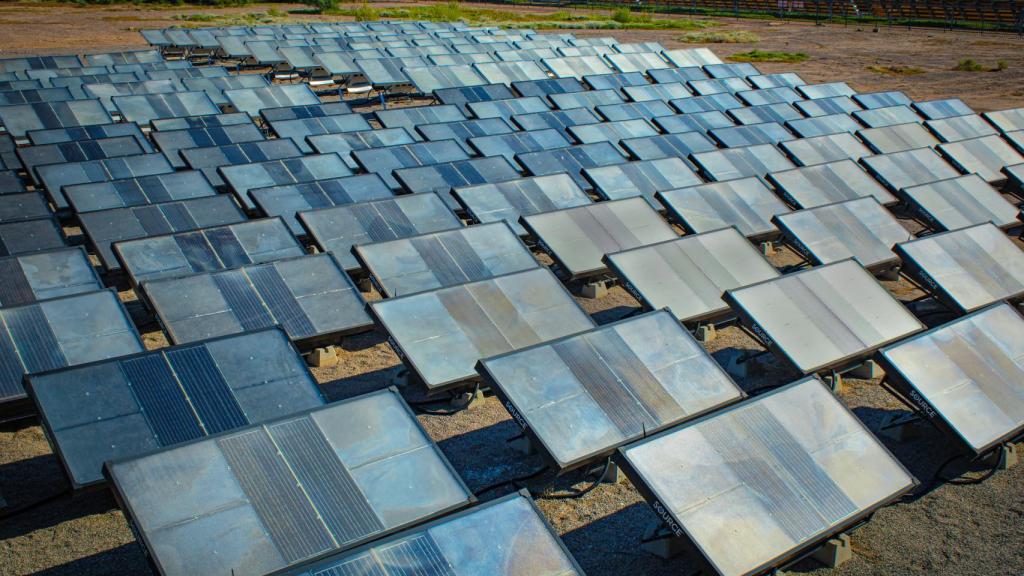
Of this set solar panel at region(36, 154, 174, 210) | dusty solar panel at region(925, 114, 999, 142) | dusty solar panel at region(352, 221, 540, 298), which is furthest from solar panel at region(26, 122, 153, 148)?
dusty solar panel at region(925, 114, 999, 142)

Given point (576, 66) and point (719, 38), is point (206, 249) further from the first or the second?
point (719, 38)

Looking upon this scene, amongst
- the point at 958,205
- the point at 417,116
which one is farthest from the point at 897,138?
the point at 417,116

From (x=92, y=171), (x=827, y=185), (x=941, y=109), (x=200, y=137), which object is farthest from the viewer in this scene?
(x=941, y=109)

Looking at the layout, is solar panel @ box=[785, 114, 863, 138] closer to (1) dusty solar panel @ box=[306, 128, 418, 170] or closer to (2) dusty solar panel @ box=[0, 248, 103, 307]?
(1) dusty solar panel @ box=[306, 128, 418, 170]

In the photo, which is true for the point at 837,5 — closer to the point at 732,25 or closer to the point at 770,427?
the point at 732,25

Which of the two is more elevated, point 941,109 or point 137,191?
point 941,109

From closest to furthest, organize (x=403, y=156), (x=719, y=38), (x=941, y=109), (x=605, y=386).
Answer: (x=605, y=386) → (x=403, y=156) → (x=941, y=109) → (x=719, y=38)

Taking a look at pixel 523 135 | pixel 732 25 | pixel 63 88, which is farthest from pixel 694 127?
pixel 732 25
